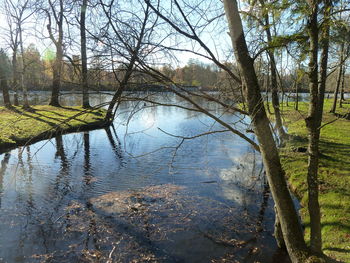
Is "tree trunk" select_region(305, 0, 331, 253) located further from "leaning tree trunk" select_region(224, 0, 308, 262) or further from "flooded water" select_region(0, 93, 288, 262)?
"flooded water" select_region(0, 93, 288, 262)

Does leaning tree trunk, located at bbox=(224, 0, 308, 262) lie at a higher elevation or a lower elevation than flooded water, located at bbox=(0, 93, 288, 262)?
higher

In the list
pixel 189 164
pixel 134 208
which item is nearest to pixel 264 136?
pixel 134 208

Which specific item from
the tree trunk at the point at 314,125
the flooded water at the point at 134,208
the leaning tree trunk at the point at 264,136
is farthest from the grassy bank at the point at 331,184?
the flooded water at the point at 134,208

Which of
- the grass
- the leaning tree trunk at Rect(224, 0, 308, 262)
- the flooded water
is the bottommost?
the flooded water

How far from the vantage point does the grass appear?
17.1ft

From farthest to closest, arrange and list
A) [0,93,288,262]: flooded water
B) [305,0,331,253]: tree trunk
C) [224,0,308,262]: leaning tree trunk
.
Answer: [0,93,288,262]: flooded water → [305,0,331,253]: tree trunk → [224,0,308,262]: leaning tree trunk

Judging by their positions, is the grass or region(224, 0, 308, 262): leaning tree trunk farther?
the grass

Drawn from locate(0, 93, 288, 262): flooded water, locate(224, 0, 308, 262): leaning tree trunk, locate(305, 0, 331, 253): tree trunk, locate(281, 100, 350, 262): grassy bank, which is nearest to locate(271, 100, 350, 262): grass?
locate(281, 100, 350, 262): grassy bank

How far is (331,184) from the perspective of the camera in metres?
7.81

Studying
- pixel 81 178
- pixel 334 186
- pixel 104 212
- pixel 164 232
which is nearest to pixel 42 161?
pixel 81 178

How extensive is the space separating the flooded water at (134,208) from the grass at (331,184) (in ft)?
3.02

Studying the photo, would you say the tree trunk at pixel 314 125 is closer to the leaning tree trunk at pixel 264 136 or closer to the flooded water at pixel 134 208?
the leaning tree trunk at pixel 264 136

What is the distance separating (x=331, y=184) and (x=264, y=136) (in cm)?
541

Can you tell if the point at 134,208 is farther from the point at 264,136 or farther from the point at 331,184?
the point at 331,184
